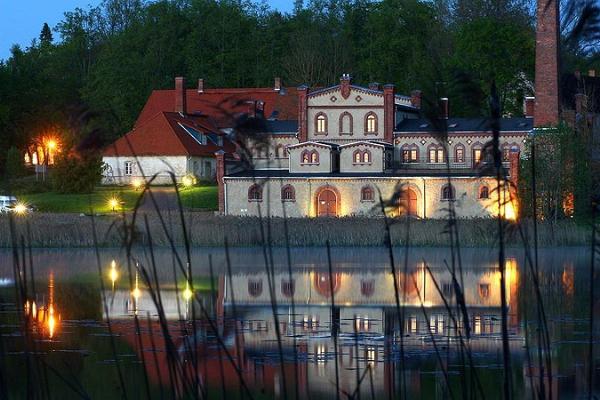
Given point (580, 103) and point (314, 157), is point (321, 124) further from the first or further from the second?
point (580, 103)

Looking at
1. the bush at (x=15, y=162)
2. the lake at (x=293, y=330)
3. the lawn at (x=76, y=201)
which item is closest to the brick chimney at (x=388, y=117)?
the lawn at (x=76, y=201)

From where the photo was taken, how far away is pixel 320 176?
195 feet

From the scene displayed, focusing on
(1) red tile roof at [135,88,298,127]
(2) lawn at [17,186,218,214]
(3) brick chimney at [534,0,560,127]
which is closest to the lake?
(2) lawn at [17,186,218,214]

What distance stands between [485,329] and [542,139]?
3492cm

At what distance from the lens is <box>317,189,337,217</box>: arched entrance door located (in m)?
58.9

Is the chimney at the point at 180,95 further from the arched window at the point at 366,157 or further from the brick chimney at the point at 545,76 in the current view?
the brick chimney at the point at 545,76

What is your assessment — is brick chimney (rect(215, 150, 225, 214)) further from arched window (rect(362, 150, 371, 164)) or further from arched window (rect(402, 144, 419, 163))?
arched window (rect(402, 144, 419, 163))

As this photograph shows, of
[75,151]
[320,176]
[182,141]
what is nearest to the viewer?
[75,151]

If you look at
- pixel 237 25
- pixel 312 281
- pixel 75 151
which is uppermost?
pixel 237 25

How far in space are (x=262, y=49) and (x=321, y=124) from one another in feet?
85.0

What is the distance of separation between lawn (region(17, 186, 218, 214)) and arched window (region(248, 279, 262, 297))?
2508 cm

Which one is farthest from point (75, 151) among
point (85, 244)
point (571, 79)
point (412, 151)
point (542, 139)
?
point (412, 151)

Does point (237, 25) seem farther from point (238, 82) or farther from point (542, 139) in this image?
point (542, 139)

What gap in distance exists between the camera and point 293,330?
41.4ft
